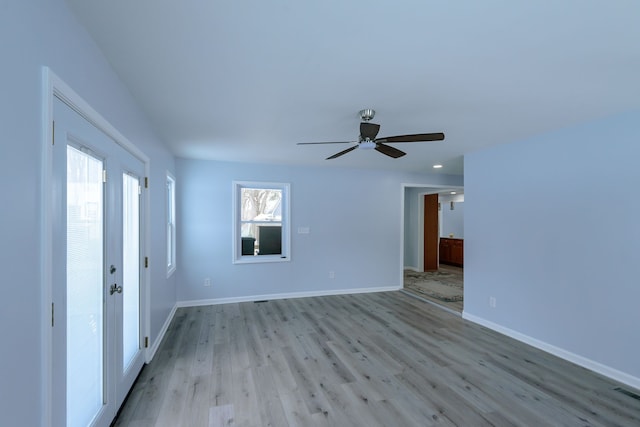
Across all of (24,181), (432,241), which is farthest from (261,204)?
(432,241)

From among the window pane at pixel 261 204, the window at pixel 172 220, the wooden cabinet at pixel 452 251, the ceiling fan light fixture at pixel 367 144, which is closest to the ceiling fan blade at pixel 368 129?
the ceiling fan light fixture at pixel 367 144

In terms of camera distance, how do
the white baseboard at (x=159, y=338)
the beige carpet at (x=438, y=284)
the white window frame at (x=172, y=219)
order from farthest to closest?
the beige carpet at (x=438, y=284) → the white window frame at (x=172, y=219) → the white baseboard at (x=159, y=338)

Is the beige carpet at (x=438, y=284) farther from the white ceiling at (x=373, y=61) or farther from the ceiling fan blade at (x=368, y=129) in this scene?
the ceiling fan blade at (x=368, y=129)

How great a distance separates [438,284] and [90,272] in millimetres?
6141

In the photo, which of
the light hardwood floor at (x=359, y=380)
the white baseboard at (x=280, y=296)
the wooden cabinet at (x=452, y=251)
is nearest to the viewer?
the light hardwood floor at (x=359, y=380)

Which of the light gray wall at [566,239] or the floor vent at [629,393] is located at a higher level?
the light gray wall at [566,239]

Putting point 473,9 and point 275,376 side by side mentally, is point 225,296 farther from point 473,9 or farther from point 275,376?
point 473,9

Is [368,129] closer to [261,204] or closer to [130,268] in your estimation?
[130,268]

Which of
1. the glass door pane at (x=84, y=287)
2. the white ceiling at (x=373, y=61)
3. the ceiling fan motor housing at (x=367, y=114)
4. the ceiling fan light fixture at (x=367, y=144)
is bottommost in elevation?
the glass door pane at (x=84, y=287)

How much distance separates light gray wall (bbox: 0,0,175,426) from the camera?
3.07 ft

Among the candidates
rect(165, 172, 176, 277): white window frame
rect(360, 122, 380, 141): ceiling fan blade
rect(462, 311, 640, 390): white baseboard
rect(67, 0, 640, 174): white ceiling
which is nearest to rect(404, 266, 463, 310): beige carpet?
rect(462, 311, 640, 390): white baseboard

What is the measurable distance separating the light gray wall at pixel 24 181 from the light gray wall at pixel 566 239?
13.5 ft

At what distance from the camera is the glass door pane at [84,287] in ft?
4.79

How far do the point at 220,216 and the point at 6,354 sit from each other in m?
3.88
